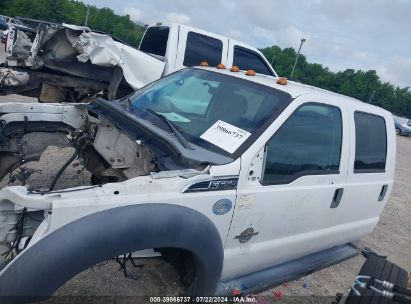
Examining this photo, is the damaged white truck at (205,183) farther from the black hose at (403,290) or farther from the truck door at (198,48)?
the truck door at (198,48)

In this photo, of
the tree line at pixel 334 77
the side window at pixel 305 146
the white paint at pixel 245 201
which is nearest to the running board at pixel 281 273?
the white paint at pixel 245 201

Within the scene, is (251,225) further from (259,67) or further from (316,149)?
(259,67)

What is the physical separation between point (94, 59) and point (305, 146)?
15.4ft

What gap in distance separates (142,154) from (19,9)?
1843 inches

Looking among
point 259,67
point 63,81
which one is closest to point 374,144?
point 259,67

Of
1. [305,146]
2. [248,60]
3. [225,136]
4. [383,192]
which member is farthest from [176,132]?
[248,60]

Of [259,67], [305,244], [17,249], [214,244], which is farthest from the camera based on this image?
[259,67]

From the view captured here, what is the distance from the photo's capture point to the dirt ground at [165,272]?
3.13 metres

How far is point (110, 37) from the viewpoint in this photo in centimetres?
695

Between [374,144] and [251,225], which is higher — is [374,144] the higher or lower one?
the higher one

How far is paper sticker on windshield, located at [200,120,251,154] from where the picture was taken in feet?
9.22

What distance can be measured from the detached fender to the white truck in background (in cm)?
513

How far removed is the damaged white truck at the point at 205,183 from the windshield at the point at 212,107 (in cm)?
1

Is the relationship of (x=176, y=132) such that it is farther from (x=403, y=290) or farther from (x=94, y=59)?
(x=94, y=59)
